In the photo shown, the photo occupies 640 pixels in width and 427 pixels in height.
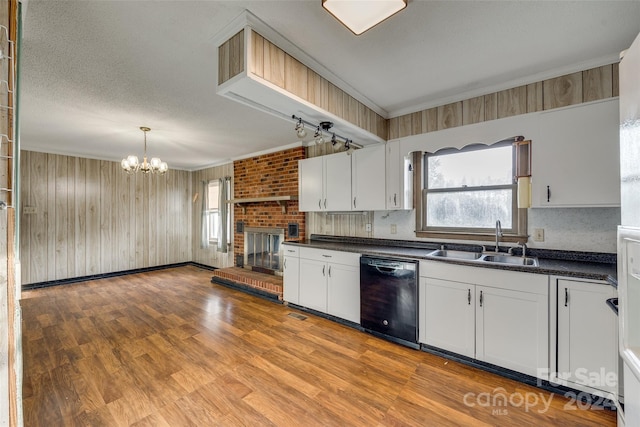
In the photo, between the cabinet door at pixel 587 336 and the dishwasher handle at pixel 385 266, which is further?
the dishwasher handle at pixel 385 266

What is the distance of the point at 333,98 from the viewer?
Answer: 2426mm

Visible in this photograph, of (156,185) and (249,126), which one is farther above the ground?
(249,126)

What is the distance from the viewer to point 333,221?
13.3 feet

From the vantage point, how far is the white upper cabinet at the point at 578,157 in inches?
80.2

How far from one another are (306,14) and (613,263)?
2.96 meters

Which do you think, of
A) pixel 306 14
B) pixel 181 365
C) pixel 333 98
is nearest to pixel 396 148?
pixel 333 98

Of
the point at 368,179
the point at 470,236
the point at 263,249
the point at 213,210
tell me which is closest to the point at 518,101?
the point at 470,236

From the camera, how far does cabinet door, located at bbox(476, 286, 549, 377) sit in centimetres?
204

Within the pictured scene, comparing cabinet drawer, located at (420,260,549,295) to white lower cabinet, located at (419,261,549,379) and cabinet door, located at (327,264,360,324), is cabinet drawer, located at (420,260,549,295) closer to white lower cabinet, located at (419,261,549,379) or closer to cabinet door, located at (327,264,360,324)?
white lower cabinet, located at (419,261,549,379)

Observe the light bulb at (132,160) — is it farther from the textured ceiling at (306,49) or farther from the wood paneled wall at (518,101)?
the wood paneled wall at (518,101)

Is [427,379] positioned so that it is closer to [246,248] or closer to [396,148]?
[396,148]

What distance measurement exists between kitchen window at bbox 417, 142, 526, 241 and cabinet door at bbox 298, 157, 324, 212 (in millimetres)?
1395

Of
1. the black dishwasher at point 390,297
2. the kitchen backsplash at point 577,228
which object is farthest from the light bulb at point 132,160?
Answer: the kitchen backsplash at point 577,228

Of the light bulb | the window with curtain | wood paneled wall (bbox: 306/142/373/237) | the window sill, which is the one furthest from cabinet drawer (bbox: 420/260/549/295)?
the window with curtain
